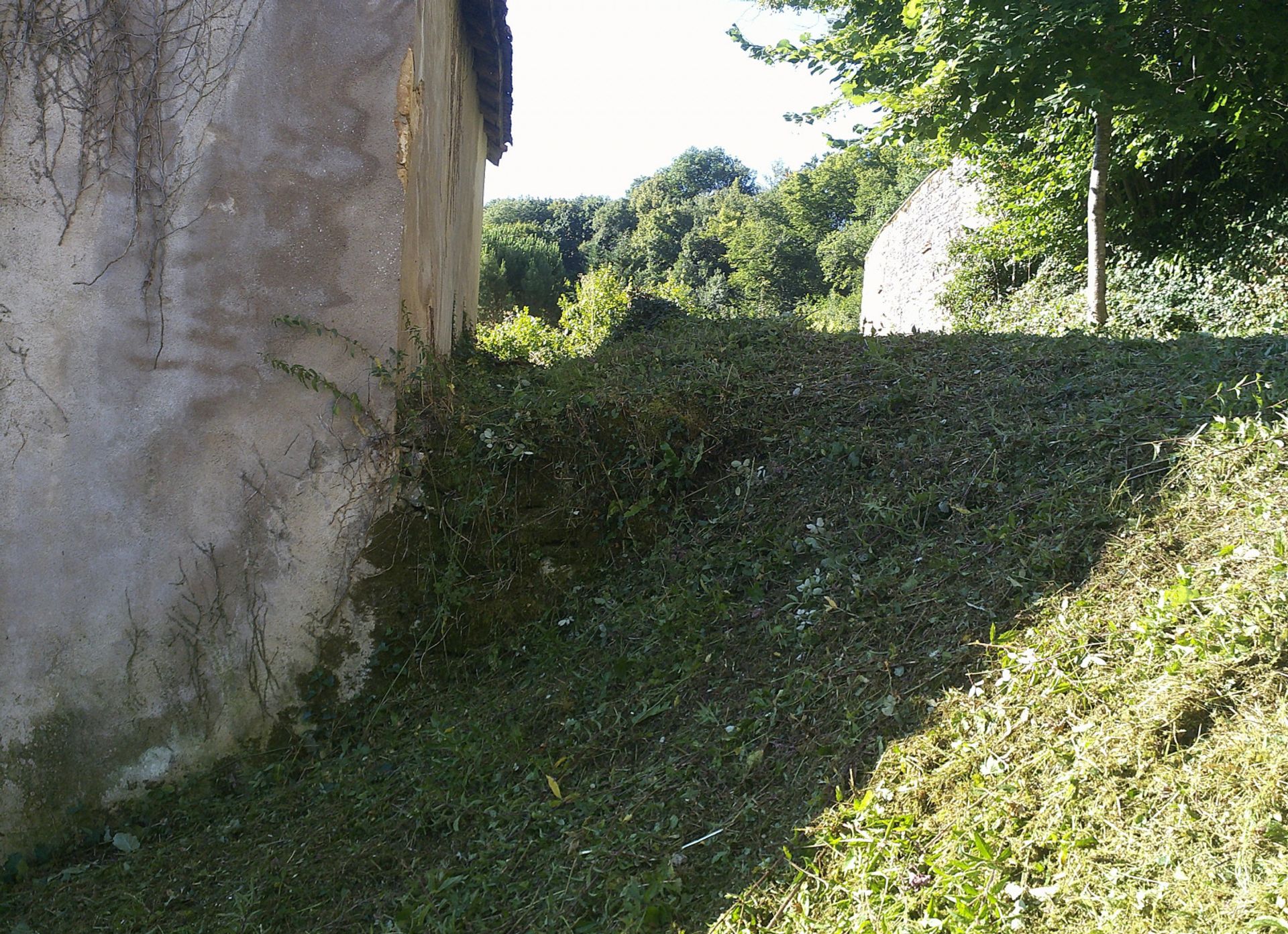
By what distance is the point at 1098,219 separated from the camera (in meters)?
9.61

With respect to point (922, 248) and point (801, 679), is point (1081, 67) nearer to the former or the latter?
point (801, 679)

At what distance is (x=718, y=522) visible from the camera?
4961 millimetres

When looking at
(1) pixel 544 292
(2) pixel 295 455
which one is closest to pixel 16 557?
(2) pixel 295 455

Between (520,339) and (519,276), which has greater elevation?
(519,276)

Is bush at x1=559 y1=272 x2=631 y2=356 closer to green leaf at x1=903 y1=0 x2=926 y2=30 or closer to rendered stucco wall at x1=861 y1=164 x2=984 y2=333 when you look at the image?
rendered stucco wall at x1=861 y1=164 x2=984 y2=333

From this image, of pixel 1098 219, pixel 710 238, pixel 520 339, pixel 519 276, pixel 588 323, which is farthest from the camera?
pixel 710 238

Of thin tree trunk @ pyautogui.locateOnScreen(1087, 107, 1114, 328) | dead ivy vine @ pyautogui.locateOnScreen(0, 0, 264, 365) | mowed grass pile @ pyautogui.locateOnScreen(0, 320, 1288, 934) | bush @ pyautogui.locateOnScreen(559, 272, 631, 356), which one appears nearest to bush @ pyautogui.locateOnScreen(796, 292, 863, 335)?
bush @ pyautogui.locateOnScreen(559, 272, 631, 356)

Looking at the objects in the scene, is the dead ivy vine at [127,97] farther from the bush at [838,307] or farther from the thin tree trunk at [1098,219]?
the bush at [838,307]

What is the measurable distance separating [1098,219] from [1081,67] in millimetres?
1921

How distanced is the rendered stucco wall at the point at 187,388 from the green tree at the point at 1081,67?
18.9ft

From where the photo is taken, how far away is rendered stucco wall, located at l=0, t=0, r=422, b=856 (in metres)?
4.52

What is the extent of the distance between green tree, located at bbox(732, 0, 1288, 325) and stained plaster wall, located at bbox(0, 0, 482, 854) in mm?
5748

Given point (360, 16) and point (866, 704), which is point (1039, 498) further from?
point (360, 16)

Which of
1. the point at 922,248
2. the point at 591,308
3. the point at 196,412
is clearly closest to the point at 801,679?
the point at 196,412
